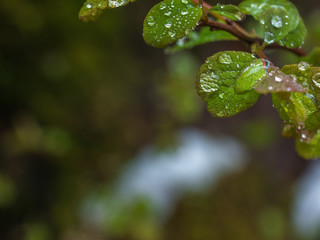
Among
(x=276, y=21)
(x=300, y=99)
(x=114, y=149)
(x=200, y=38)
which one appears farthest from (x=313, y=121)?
(x=114, y=149)

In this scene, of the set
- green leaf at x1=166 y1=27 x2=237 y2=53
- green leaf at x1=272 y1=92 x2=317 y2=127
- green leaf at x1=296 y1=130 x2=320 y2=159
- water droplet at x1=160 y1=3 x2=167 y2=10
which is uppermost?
water droplet at x1=160 y1=3 x2=167 y2=10

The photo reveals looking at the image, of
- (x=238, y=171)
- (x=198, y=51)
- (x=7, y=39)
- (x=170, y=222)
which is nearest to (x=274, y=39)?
(x=7, y=39)

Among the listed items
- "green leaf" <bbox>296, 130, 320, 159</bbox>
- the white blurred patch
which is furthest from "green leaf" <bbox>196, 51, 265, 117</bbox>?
the white blurred patch

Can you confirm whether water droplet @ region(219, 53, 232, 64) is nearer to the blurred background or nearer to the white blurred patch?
the blurred background

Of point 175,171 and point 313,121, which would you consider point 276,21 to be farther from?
point 175,171

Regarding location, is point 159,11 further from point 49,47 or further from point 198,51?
point 198,51

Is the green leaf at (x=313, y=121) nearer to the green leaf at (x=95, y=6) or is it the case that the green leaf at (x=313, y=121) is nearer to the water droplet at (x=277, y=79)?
the water droplet at (x=277, y=79)
